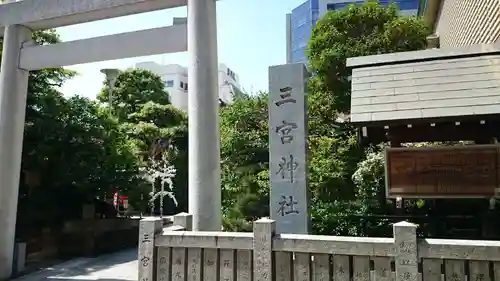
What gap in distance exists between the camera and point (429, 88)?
7.56m

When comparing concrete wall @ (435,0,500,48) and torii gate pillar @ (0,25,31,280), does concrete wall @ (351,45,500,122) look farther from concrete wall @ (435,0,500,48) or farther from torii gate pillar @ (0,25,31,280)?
torii gate pillar @ (0,25,31,280)

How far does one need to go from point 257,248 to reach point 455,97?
4408 mm

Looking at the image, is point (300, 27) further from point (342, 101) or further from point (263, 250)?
point (263, 250)

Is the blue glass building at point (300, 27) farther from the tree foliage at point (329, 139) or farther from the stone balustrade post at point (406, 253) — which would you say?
the stone balustrade post at point (406, 253)

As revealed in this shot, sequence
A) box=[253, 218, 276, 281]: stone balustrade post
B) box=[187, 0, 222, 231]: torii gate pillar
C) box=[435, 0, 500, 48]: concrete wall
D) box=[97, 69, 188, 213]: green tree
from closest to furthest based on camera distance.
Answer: box=[253, 218, 276, 281]: stone balustrade post
box=[187, 0, 222, 231]: torii gate pillar
box=[435, 0, 500, 48]: concrete wall
box=[97, 69, 188, 213]: green tree

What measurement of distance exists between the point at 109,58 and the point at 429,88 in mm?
7199

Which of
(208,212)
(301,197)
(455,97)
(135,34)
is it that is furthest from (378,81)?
(135,34)

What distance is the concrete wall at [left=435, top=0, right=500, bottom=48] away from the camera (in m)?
9.05

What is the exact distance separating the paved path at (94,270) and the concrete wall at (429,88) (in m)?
7.01

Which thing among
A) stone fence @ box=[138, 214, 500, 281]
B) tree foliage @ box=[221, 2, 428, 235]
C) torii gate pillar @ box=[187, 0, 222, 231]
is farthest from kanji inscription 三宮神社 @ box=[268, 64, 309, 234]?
tree foliage @ box=[221, 2, 428, 235]

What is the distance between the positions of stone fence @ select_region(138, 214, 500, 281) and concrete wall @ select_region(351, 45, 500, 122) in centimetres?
258

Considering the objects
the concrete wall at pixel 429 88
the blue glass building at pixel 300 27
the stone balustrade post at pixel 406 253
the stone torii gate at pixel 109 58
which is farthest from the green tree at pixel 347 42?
the blue glass building at pixel 300 27

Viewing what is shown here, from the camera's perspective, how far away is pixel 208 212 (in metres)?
7.83

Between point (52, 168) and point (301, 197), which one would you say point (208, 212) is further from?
point (52, 168)
